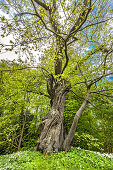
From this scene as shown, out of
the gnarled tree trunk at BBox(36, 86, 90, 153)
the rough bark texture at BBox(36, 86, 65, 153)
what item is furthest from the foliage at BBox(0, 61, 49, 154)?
the gnarled tree trunk at BBox(36, 86, 90, 153)

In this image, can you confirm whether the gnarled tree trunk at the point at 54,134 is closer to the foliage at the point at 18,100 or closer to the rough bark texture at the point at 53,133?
the rough bark texture at the point at 53,133

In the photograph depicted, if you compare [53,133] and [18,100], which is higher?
[18,100]

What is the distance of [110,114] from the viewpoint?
22.6ft

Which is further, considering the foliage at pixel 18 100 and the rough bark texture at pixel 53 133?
the foliage at pixel 18 100

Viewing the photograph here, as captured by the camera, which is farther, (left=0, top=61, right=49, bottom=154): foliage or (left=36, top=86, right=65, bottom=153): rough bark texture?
(left=0, top=61, right=49, bottom=154): foliage

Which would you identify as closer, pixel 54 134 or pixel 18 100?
pixel 54 134

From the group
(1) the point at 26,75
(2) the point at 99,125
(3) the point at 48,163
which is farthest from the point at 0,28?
(2) the point at 99,125

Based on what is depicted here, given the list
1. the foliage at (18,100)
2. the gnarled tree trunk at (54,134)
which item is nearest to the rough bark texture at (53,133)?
the gnarled tree trunk at (54,134)

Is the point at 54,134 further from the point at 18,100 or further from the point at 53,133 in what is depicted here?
the point at 18,100

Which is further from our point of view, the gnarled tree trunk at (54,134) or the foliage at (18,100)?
the foliage at (18,100)

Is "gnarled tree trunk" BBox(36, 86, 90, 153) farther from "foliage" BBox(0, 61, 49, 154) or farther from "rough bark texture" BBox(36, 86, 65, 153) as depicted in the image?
"foliage" BBox(0, 61, 49, 154)

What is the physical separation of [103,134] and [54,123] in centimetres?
511

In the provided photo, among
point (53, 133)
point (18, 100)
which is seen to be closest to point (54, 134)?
point (53, 133)

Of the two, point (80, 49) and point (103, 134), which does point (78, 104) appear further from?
point (80, 49)
